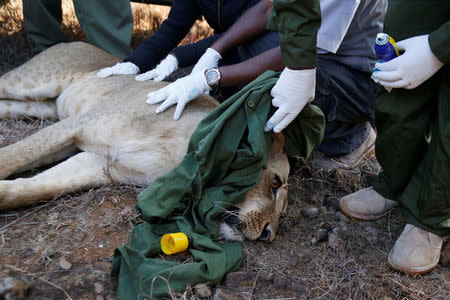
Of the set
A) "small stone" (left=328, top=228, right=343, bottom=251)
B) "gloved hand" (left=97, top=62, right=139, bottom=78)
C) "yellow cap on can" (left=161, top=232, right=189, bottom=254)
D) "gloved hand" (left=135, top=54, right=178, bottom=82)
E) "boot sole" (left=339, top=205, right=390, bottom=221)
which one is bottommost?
"boot sole" (left=339, top=205, right=390, bottom=221)

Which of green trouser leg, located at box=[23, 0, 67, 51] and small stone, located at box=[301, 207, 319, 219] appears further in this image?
green trouser leg, located at box=[23, 0, 67, 51]

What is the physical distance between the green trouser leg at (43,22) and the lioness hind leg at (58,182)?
2.07 meters

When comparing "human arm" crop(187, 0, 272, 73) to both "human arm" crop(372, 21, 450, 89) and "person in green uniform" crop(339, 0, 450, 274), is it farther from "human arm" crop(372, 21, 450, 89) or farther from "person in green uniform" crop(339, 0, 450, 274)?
"human arm" crop(372, 21, 450, 89)

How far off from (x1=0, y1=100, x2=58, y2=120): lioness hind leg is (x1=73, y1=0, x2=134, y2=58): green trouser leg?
1.02 meters

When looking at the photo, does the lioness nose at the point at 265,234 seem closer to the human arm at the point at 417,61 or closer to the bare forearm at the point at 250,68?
the human arm at the point at 417,61

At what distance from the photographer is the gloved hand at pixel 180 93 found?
3.09m

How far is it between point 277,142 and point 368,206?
0.74 metres

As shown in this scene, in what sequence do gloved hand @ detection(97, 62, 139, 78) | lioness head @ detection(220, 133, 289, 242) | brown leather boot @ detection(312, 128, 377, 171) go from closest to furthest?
lioness head @ detection(220, 133, 289, 242), brown leather boot @ detection(312, 128, 377, 171), gloved hand @ detection(97, 62, 139, 78)

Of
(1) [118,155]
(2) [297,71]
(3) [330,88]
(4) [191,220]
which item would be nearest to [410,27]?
(2) [297,71]

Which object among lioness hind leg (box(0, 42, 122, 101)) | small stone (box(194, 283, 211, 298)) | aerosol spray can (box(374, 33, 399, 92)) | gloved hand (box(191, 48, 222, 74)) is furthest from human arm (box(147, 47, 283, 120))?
small stone (box(194, 283, 211, 298))

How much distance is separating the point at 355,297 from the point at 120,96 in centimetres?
214

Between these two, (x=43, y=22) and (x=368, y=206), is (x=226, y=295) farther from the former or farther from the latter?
(x=43, y=22)

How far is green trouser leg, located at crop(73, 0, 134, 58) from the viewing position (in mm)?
4598

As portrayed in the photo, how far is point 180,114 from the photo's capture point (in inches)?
120
